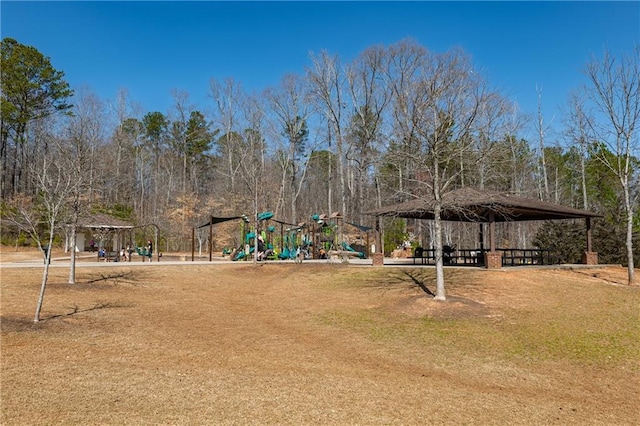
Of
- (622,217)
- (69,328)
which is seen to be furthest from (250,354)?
(622,217)

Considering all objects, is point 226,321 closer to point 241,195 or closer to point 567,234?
point 567,234

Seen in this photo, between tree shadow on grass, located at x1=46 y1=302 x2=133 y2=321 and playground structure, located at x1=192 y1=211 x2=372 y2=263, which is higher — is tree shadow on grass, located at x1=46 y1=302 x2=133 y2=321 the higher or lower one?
the lower one

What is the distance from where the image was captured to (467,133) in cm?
1261

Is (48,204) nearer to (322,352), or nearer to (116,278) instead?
(322,352)

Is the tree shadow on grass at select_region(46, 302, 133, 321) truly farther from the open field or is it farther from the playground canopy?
the playground canopy

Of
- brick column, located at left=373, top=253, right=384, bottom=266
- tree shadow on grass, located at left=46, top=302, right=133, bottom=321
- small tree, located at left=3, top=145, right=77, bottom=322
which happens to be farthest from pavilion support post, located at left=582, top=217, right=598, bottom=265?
small tree, located at left=3, top=145, right=77, bottom=322

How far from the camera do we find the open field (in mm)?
4961

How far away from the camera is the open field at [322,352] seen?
16.3ft

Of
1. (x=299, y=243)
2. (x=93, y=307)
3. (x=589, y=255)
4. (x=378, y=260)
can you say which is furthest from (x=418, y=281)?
(x=299, y=243)

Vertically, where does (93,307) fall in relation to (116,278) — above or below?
below

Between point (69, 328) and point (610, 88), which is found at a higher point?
point (610, 88)

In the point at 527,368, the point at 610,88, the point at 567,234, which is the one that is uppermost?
the point at 610,88

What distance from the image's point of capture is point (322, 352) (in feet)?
26.2

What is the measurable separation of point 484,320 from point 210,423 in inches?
316
